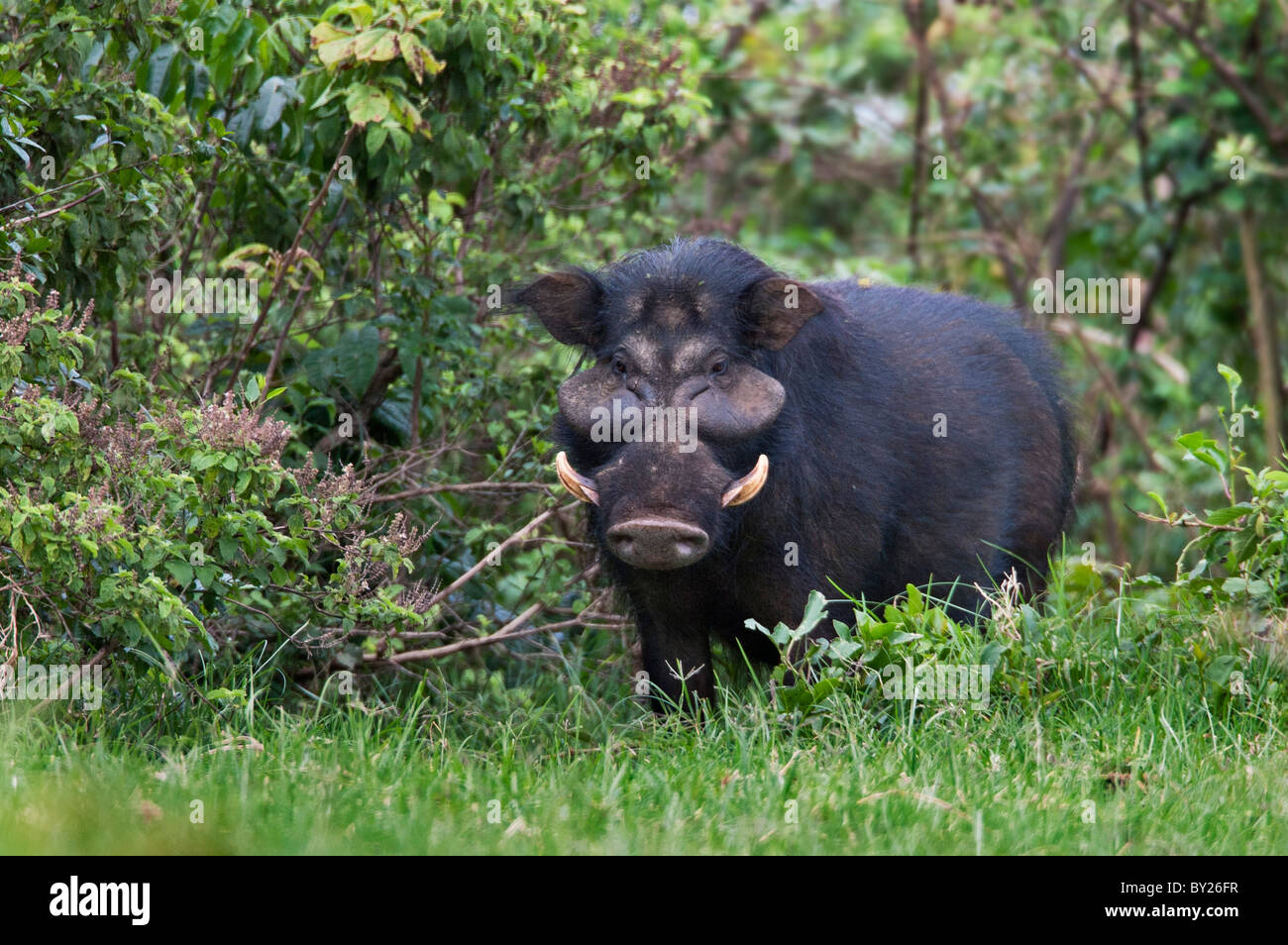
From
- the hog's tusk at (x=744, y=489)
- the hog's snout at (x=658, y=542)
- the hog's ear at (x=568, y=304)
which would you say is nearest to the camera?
the hog's snout at (x=658, y=542)

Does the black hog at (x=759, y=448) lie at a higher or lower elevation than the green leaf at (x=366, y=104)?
lower

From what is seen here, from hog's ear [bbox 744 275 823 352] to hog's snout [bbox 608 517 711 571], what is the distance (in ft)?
2.94

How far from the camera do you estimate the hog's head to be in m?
5.11

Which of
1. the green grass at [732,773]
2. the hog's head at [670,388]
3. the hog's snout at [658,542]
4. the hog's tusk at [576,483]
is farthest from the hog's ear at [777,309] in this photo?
the green grass at [732,773]

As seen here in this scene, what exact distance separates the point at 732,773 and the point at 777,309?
175cm

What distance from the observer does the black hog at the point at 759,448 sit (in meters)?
5.27

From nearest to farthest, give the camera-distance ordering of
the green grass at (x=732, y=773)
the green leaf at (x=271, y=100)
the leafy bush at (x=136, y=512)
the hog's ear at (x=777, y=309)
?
the green grass at (x=732, y=773) → the leafy bush at (x=136, y=512) → the hog's ear at (x=777, y=309) → the green leaf at (x=271, y=100)

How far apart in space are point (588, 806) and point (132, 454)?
189cm

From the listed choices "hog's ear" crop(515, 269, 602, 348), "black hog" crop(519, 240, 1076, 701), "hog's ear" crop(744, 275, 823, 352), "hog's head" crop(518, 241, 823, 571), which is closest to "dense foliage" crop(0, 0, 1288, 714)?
"black hog" crop(519, 240, 1076, 701)

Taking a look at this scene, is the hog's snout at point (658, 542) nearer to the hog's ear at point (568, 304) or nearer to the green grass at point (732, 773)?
the green grass at point (732, 773)

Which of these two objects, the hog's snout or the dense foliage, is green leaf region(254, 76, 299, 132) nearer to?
the dense foliage

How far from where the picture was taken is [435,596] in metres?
6.00

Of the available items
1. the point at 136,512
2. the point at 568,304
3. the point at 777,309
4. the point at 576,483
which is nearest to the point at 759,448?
the point at 777,309
